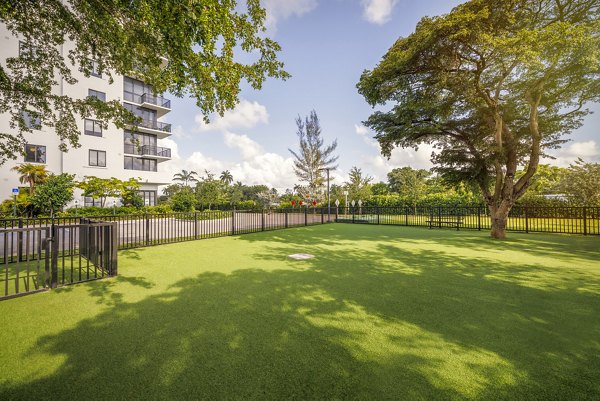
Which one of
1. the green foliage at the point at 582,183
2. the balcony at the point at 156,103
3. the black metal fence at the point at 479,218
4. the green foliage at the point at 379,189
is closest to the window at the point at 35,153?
the balcony at the point at 156,103

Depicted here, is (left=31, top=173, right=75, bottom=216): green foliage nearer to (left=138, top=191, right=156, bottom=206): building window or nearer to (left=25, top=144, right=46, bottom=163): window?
(left=25, top=144, right=46, bottom=163): window

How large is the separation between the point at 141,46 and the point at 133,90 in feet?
96.0

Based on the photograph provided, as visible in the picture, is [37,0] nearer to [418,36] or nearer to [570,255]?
[418,36]

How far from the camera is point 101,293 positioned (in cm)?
474

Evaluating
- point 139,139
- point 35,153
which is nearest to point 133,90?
point 139,139

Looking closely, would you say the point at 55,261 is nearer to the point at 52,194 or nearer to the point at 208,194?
the point at 52,194

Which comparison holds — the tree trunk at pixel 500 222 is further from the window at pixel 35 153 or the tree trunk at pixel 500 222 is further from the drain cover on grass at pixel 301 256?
the window at pixel 35 153

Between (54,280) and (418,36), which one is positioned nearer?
(54,280)

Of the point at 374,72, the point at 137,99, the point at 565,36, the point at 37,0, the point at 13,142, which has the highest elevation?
the point at 137,99

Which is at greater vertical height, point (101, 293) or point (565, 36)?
point (565, 36)

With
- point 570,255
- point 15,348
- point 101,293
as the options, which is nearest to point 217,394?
point 15,348

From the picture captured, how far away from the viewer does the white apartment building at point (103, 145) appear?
71.4 ft

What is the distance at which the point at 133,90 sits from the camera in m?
29.4

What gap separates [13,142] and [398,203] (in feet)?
110
